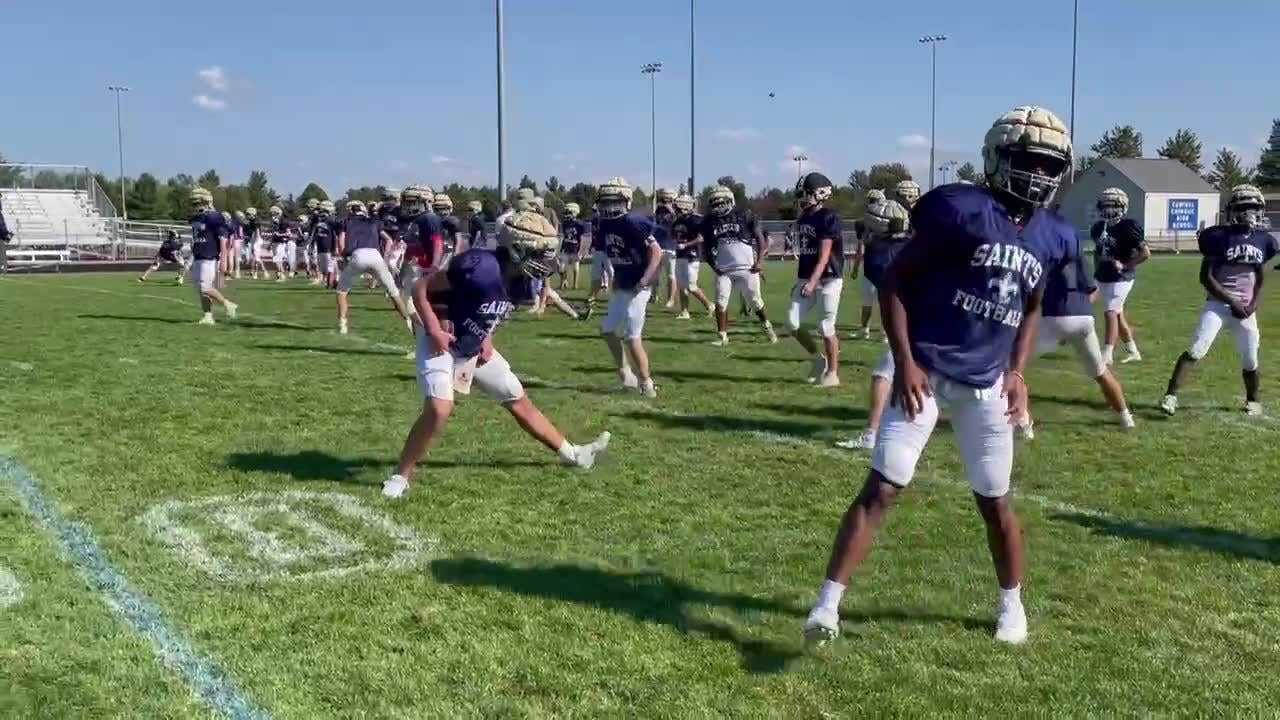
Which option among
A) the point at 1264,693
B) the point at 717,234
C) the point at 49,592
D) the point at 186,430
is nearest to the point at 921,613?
the point at 1264,693

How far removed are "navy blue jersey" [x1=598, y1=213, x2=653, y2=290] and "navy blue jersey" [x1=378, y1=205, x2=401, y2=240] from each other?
1108cm

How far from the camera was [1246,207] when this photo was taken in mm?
8867

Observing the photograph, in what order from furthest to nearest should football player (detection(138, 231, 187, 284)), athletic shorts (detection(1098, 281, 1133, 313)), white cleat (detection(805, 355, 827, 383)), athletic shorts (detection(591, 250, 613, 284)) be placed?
football player (detection(138, 231, 187, 284)), athletic shorts (detection(591, 250, 613, 284)), athletic shorts (detection(1098, 281, 1133, 313)), white cleat (detection(805, 355, 827, 383))

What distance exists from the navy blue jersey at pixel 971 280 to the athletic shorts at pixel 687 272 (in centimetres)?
1355

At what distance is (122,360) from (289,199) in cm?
7673

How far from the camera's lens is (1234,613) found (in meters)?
4.76

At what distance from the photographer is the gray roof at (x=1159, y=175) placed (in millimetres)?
74125

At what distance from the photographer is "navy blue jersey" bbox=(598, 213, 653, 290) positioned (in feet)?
34.4

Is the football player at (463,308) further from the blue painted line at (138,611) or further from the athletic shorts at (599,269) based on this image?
the athletic shorts at (599,269)

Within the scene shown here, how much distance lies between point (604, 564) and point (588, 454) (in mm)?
2031

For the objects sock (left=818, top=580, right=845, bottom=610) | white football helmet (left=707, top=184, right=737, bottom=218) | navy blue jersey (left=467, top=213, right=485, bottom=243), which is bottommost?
sock (left=818, top=580, right=845, bottom=610)

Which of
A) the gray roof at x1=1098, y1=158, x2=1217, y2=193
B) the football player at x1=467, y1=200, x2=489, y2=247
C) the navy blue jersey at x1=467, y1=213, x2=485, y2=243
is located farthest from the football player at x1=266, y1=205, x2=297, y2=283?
the gray roof at x1=1098, y1=158, x2=1217, y2=193

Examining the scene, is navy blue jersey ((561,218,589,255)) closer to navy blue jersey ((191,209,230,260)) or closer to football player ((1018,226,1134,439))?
navy blue jersey ((191,209,230,260))

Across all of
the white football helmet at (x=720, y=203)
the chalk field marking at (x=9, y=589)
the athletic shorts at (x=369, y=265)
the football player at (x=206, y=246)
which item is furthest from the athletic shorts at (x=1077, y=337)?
the football player at (x=206, y=246)
